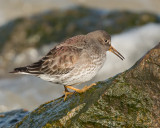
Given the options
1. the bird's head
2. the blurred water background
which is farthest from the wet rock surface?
the bird's head

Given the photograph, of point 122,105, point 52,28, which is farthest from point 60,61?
point 52,28

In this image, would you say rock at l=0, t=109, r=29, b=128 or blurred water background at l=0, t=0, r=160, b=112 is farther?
blurred water background at l=0, t=0, r=160, b=112

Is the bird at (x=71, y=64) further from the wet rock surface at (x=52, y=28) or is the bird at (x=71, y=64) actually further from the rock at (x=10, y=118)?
the wet rock surface at (x=52, y=28)

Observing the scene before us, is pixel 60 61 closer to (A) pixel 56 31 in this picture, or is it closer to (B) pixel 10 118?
(B) pixel 10 118

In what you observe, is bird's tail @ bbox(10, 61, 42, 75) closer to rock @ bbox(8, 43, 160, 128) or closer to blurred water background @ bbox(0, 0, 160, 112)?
rock @ bbox(8, 43, 160, 128)

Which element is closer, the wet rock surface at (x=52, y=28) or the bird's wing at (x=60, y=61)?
the bird's wing at (x=60, y=61)

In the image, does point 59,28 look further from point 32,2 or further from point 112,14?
point 32,2

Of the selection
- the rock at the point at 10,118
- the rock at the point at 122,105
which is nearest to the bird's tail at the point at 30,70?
Result: the rock at the point at 10,118

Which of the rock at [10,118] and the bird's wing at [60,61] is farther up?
the bird's wing at [60,61]
